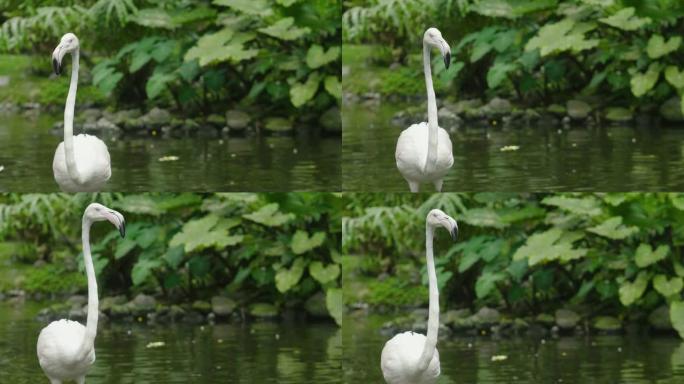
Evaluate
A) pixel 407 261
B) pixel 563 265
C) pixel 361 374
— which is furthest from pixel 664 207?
pixel 361 374

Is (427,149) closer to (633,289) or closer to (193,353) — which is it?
(193,353)

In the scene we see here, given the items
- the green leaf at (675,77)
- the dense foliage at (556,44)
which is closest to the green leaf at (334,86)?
the dense foliage at (556,44)

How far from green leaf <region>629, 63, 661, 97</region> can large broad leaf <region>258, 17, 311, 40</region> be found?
2851 millimetres

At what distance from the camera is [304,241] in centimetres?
1154

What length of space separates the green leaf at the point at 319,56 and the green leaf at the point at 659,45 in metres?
2.73

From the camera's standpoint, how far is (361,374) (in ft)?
32.3

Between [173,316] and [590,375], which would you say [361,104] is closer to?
[173,316]

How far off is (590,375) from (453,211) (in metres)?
2.34

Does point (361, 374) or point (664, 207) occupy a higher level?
point (664, 207)

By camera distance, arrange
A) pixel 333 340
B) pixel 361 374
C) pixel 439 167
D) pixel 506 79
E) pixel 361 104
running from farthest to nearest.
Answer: pixel 506 79 → pixel 361 104 → pixel 333 340 → pixel 361 374 → pixel 439 167

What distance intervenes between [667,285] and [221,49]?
449cm

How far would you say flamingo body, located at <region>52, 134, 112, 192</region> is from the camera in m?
9.12

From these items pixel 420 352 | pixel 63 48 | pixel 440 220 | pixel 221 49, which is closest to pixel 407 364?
pixel 420 352

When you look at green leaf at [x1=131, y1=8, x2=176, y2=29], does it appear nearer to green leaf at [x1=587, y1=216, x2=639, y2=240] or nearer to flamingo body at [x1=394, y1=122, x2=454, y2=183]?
green leaf at [x1=587, y1=216, x2=639, y2=240]
